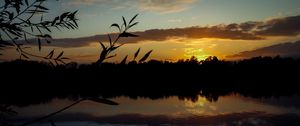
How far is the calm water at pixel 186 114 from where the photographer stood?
21.0 meters

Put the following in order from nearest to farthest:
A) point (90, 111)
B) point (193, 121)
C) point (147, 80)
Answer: point (193, 121)
point (90, 111)
point (147, 80)

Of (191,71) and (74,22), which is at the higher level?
(74,22)

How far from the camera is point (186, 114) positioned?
23.8 m

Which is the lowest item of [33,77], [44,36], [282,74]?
[282,74]

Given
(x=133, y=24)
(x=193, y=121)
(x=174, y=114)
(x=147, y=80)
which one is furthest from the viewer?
(x=147, y=80)

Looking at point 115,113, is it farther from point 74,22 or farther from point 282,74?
point 282,74

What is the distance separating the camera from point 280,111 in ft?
80.9

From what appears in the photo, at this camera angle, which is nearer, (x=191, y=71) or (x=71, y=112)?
(x=71, y=112)

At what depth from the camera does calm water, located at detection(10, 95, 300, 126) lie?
21000mm

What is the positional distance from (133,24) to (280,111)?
24454 mm

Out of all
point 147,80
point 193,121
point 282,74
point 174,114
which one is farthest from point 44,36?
point 282,74

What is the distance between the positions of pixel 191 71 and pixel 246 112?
138 ft

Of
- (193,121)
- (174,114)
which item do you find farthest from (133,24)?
(174,114)

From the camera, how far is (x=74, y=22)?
258 cm
